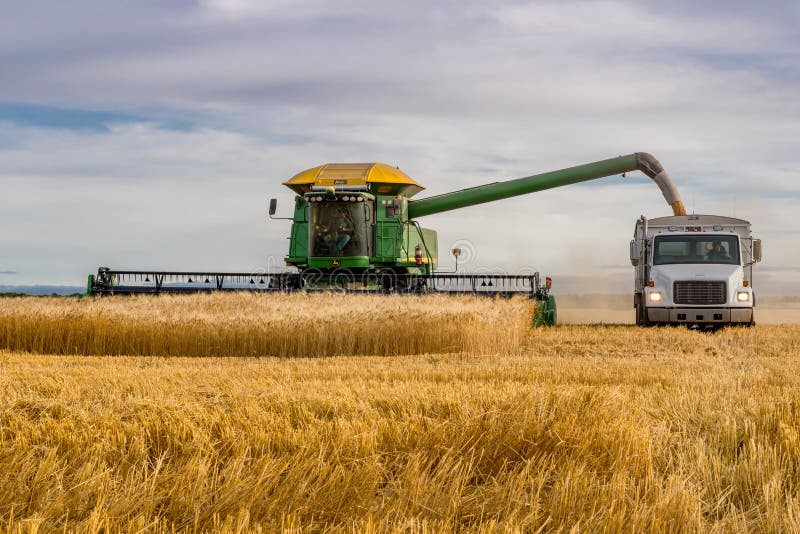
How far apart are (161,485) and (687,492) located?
2.43m

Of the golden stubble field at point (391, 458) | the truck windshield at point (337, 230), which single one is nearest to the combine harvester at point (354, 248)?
the truck windshield at point (337, 230)

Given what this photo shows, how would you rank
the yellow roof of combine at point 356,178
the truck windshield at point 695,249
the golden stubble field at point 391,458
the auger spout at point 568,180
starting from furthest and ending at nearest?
1. the auger spout at point 568,180
2. the yellow roof of combine at point 356,178
3. the truck windshield at point 695,249
4. the golden stubble field at point 391,458

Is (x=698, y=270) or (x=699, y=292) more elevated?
(x=698, y=270)

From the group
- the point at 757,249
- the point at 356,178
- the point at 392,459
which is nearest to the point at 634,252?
the point at 757,249

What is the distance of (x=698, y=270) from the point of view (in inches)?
660

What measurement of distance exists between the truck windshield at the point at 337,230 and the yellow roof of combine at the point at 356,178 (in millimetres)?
1050

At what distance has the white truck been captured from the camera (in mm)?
16562

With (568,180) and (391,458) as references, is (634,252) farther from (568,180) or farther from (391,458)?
(391,458)

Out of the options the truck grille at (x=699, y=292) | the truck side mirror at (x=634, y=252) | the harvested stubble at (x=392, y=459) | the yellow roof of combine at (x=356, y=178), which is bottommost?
the harvested stubble at (x=392, y=459)

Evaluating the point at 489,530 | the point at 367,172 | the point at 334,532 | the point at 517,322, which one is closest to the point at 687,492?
the point at 489,530

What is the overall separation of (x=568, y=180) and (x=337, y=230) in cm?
728

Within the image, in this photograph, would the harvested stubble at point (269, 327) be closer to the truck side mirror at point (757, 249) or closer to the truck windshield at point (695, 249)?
the truck windshield at point (695, 249)

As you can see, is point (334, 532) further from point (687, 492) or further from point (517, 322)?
point (517, 322)

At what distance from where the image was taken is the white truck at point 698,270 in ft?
54.3
